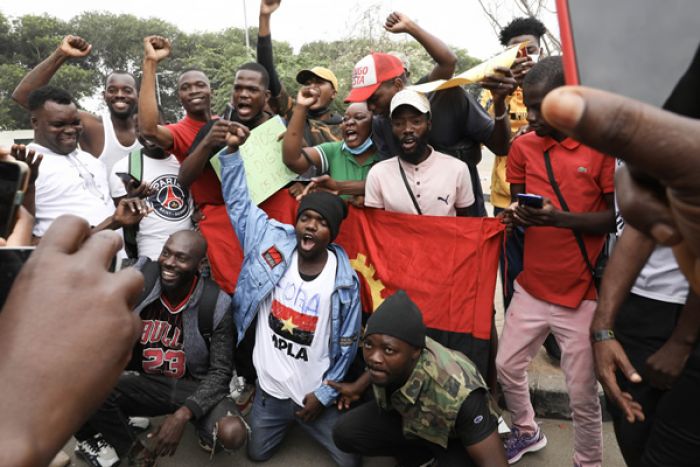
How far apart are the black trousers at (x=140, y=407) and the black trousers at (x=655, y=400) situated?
2220 millimetres

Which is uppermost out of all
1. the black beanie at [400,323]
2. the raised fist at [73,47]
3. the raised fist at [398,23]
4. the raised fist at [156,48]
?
the raised fist at [73,47]

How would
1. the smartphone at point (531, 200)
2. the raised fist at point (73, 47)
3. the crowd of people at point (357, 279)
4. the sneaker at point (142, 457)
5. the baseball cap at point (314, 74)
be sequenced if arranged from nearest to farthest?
the crowd of people at point (357, 279) → the smartphone at point (531, 200) → the sneaker at point (142, 457) → the raised fist at point (73, 47) → the baseball cap at point (314, 74)

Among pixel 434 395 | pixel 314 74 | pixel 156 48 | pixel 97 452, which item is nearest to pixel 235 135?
pixel 156 48

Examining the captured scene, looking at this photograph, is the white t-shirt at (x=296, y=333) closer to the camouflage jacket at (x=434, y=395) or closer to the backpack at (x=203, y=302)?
the backpack at (x=203, y=302)

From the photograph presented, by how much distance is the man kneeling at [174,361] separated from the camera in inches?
128

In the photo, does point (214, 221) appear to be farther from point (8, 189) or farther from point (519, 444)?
point (8, 189)

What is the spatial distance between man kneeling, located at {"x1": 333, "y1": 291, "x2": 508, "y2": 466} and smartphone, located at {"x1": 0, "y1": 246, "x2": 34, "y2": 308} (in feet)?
6.05

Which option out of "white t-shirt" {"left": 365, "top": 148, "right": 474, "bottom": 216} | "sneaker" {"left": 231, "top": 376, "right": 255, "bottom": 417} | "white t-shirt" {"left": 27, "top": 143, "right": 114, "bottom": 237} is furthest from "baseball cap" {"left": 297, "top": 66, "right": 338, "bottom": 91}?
"sneaker" {"left": 231, "top": 376, "right": 255, "bottom": 417}

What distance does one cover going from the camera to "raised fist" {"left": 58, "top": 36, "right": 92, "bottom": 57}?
3988 mm

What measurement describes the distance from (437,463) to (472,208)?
61.1 inches

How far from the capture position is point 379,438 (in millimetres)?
2955

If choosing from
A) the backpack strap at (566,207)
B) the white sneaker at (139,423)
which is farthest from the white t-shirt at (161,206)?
the backpack strap at (566,207)

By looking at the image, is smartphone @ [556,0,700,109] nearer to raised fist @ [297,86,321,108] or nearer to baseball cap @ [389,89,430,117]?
baseball cap @ [389,89,430,117]

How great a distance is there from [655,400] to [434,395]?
96cm
